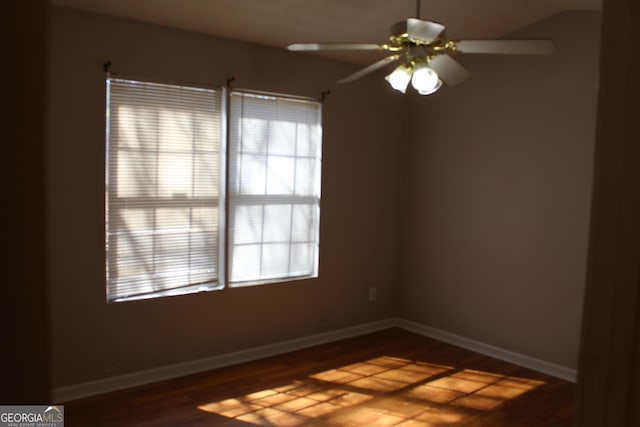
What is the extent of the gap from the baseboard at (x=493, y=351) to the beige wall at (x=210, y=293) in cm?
34

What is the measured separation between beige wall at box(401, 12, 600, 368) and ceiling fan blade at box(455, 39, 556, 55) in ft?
5.80

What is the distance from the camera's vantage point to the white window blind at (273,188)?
3.88 meters

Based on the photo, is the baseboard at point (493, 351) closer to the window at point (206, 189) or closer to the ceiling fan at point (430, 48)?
the window at point (206, 189)

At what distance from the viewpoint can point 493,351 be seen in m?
4.25

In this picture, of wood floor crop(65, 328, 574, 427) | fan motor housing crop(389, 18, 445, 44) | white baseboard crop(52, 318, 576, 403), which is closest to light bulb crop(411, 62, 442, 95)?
fan motor housing crop(389, 18, 445, 44)

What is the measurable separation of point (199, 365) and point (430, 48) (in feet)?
9.04

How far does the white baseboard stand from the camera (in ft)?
10.8

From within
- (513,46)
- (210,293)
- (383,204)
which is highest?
(513,46)

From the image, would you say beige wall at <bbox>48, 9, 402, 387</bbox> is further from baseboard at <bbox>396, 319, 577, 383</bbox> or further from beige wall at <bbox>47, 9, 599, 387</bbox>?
baseboard at <bbox>396, 319, 577, 383</bbox>

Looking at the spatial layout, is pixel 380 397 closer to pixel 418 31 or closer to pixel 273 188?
pixel 273 188

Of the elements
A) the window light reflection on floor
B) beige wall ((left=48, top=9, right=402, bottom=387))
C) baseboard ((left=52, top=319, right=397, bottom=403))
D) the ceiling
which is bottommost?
the window light reflection on floor

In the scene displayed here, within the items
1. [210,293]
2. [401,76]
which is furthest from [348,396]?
[401,76]

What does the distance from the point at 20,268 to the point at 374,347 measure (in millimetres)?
4248

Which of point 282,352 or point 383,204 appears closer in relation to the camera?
point 282,352
